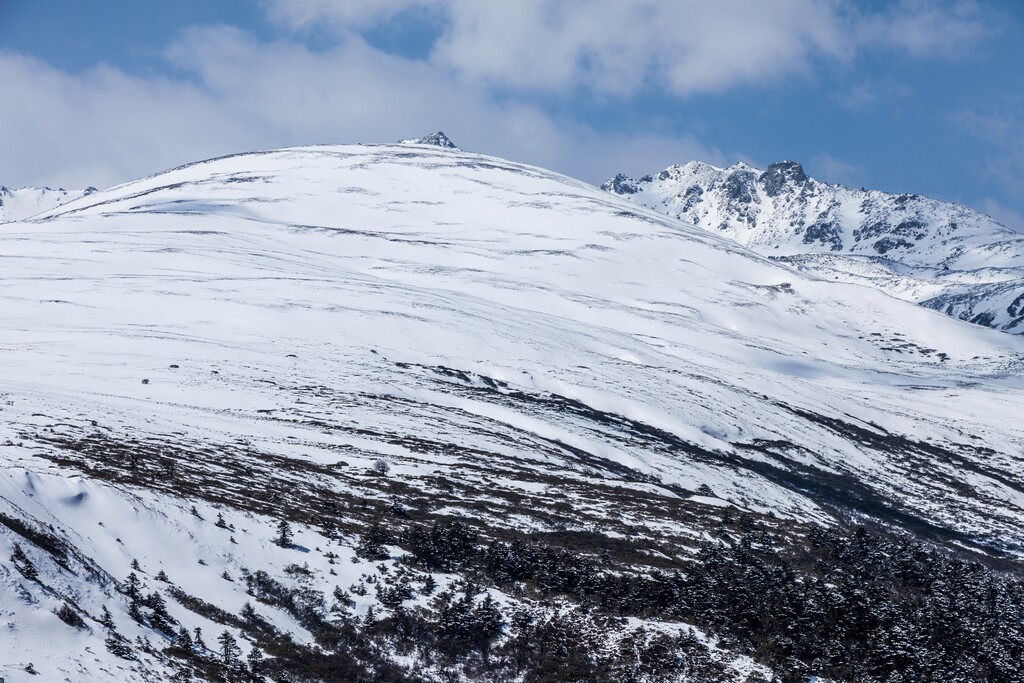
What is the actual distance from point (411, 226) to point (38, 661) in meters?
180

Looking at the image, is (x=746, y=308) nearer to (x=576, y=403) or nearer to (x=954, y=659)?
(x=576, y=403)

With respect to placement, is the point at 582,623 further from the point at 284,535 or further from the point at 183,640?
the point at 183,640

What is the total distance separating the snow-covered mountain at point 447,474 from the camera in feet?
94.9

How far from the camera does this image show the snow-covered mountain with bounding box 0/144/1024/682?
→ 1139 inches

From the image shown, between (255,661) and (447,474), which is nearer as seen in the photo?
(255,661)

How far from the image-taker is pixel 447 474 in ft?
176

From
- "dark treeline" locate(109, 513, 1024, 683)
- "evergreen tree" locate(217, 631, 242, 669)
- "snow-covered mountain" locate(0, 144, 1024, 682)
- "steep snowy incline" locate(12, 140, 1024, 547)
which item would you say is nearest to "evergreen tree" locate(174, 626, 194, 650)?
"dark treeline" locate(109, 513, 1024, 683)

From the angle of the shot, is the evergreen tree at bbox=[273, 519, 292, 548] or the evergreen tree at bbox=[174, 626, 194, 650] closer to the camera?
the evergreen tree at bbox=[174, 626, 194, 650]

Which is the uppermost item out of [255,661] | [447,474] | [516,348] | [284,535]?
[516,348]

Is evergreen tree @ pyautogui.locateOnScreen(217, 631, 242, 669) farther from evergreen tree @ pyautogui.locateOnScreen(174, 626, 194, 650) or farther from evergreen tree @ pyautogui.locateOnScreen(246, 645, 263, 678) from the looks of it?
evergreen tree @ pyautogui.locateOnScreen(174, 626, 194, 650)

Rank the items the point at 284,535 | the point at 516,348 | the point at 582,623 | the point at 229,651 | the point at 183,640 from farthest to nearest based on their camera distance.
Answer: the point at 516,348 < the point at 284,535 < the point at 582,623 < the point at 229,651 < the point at 183,640

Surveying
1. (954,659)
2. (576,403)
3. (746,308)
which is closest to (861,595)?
(954,659)

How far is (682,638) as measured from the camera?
31.0 m

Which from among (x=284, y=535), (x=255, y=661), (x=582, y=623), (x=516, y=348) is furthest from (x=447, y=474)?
(x=516, y=348)
